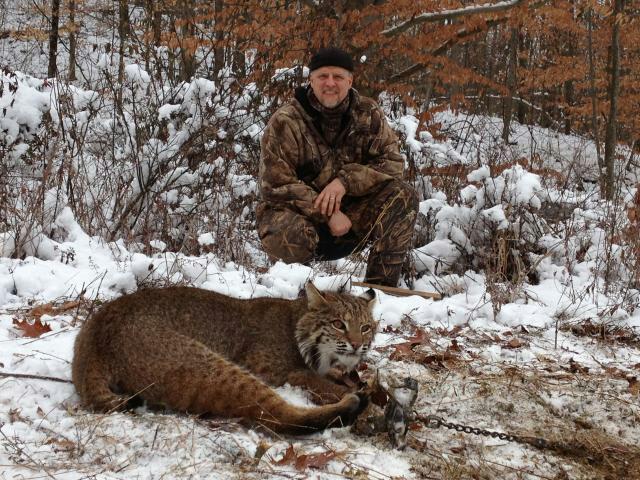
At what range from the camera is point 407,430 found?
2867mm

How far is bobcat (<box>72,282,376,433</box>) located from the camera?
9.53 ft

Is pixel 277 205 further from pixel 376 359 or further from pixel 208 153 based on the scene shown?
pixel 376 359

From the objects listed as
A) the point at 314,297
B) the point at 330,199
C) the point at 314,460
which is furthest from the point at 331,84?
the point at 314,460

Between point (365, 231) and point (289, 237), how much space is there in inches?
34.1

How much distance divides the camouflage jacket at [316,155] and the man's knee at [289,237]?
11cm

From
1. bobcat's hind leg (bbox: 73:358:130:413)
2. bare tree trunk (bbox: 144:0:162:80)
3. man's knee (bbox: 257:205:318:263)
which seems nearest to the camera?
bobcat's hind leg (bbox: 73:358:130:413)

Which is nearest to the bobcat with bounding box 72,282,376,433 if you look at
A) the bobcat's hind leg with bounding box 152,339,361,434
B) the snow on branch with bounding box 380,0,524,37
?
the bobcat's hind leg with bounding box 152,339,361,434

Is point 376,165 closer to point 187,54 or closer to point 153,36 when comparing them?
point 187,54

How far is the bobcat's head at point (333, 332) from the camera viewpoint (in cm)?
358

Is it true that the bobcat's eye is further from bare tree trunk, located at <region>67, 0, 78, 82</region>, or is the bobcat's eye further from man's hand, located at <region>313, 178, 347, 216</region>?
bare tree trunk, located at <region>67, 0, 78, 82</region>

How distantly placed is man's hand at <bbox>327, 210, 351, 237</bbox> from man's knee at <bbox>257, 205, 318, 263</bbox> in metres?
0.20

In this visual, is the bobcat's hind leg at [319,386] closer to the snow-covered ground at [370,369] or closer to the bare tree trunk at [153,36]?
the snow-covered ground at [370,369]

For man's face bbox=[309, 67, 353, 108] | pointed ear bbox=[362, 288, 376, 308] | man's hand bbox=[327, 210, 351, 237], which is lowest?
pointed ear bbox=[362, 288, 376, 308]

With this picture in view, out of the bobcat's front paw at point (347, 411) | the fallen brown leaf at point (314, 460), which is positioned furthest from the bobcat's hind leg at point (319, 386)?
the fallen brown leaf at point (314, 460)
